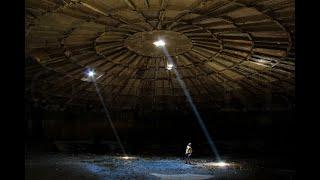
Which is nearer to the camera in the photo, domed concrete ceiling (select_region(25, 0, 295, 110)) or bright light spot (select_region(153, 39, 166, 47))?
domed concrete ceiling (select_region(25, 0, 295, 110))

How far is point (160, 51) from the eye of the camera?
18984mm

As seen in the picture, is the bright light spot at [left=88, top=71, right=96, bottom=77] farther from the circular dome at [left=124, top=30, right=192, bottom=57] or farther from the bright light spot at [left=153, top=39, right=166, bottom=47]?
the bright light spot at [left=153, top=39, right=166, bottom=47]

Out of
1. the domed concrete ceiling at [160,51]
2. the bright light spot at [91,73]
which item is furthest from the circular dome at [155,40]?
the bright light spot at [91,73]

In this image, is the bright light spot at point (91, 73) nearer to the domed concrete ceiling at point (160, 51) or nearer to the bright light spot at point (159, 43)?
the domed concrete ceiling at point (160, 51)

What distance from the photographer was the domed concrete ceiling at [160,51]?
43.3 ft

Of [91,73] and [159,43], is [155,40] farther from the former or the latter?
[91,73]

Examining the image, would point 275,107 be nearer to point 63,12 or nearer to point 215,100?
point 215,100

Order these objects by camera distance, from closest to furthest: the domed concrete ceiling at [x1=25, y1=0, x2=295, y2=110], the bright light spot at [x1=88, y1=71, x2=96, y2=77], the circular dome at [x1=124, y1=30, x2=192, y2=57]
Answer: the domed concrete ceiling at [x1=25, y1=0, x2=295, y2=110] < the circular dome at [x1=124, y1=30, x2=192, y2=57] < the bright light spot at [x1=88, y1=71, x2=96, y2=77]

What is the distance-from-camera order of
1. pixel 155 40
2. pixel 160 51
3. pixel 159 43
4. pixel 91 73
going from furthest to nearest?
pixel 91 73
pixel 160 51
pixel 159 43
pixel 155 40

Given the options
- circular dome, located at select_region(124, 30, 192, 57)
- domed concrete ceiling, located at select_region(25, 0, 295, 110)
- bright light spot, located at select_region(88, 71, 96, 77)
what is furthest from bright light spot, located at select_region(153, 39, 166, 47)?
bright light spot, located at select_region(88, 71, 96, 77)

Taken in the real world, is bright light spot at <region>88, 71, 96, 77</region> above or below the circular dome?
below

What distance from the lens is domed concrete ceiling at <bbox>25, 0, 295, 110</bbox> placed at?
43.3ft

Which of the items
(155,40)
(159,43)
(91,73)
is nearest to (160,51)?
(159,43)

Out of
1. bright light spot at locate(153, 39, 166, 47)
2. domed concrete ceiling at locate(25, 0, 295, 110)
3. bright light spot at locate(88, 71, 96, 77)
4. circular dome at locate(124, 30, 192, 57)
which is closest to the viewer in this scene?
domed concrete ceiling at locate(25, 0, 295, 110)
